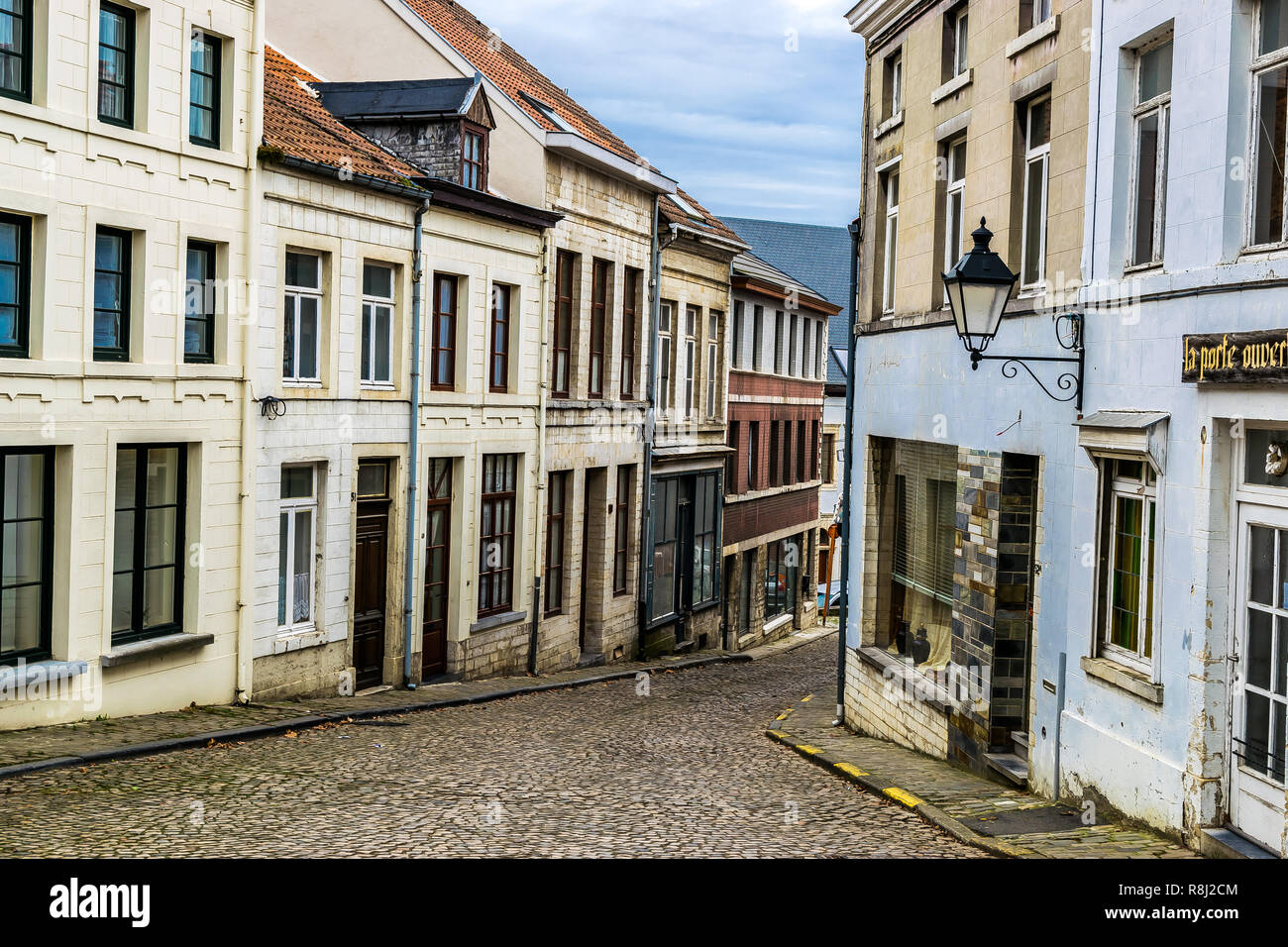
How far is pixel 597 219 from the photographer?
24281 millimetres

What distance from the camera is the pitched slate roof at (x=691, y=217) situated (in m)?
28.2

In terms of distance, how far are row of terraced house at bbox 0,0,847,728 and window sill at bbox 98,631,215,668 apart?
4 cm

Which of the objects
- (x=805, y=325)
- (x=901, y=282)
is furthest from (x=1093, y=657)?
(x=805, y=325)

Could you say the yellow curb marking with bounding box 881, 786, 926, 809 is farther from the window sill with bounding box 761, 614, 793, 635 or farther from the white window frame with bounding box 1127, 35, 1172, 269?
the window sill with bounding box 761, 614, 793, 635

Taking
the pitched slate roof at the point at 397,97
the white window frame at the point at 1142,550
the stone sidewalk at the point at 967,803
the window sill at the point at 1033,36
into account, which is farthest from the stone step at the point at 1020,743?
the pitched slate roof at the point at 397,97

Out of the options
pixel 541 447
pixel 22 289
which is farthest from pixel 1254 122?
pixel 541 447

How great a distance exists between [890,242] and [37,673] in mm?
10510

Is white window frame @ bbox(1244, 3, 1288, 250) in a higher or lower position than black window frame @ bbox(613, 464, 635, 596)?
higher

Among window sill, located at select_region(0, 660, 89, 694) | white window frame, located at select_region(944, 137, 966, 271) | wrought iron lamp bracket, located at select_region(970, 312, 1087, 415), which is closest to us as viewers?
wrought iron lamp bracket, located at select_region(970, 312, 1087, 415)

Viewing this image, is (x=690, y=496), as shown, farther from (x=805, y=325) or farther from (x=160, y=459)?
(x=160, y=459)

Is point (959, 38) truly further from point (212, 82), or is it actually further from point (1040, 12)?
point (212, 82)

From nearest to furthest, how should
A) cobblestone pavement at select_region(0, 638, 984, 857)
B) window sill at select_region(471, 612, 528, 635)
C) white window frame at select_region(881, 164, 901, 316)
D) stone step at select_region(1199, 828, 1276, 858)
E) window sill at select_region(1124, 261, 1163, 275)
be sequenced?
1. stone step at select_region(1199, 828, 1276, 858)
2. cobblestone pavement at select_region(0, 638, 984, 857)
3. window sill at select_region(1124, 261, 1163, 275)
4. white window frame at select_region(881, 164, 901, 316)
5. window sill at select_region(471, 612, 528, 635)

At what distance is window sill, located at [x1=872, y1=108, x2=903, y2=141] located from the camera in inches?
646

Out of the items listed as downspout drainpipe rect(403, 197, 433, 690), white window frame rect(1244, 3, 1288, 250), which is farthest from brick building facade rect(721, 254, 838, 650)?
white window frame rect(1244, 3, 1288, 250)
